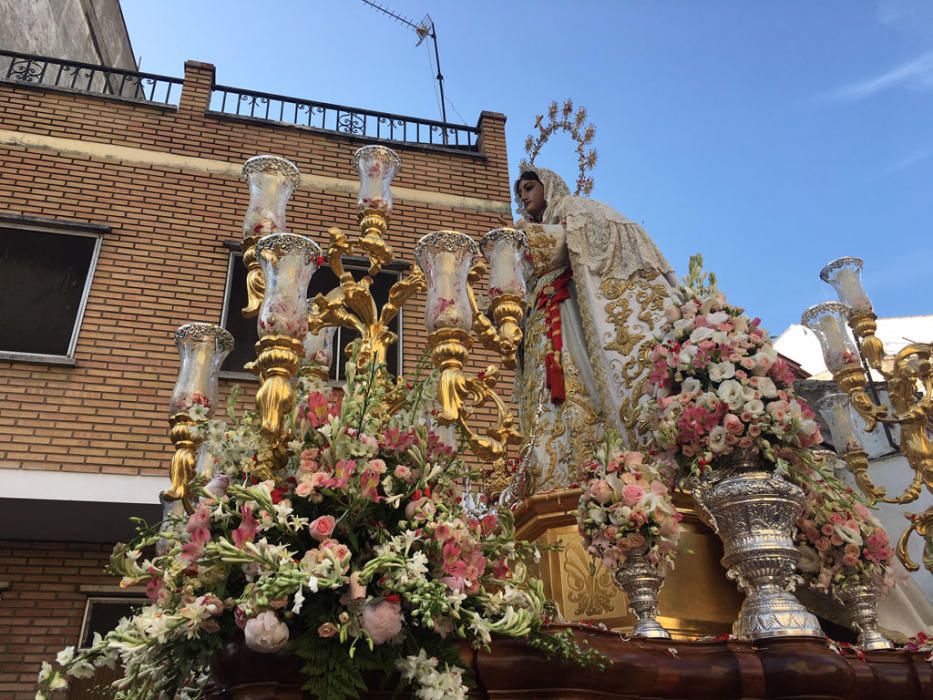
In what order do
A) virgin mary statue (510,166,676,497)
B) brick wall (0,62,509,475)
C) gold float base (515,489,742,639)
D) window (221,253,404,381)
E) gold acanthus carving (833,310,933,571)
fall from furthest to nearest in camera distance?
window (221,253,404,381) < brick wall (0,62,509,475) < gold acanthus carving (833,310,933,571) < virgin mary statue (510,166,676,497) < gold float base (515,489,742,639)

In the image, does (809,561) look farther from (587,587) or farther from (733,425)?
(587,587)

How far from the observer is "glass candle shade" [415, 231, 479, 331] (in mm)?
2791

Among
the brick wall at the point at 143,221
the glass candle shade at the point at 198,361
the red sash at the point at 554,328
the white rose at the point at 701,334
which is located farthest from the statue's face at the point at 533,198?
the brick wall at the point at 143,221

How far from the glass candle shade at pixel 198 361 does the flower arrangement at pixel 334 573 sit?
1.07 meters

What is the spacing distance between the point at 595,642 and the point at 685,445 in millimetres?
1146

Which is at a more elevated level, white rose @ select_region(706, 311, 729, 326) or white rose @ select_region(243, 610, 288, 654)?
white rose @ select_region(706, 311, 729, 326)

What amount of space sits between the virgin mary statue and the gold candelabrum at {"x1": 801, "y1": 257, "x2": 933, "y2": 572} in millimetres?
1066

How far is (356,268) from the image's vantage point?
7.92 metres

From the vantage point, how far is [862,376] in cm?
444

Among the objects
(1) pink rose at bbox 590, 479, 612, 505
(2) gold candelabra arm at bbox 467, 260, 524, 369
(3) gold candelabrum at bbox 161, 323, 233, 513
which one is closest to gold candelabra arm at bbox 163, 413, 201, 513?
(3) gold candelabrum at bbox 161, 323, 233, 513

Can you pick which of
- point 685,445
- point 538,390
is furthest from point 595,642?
point 538,390

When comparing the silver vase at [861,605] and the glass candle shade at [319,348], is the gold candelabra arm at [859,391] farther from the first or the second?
the glass candle shade at [319,348]

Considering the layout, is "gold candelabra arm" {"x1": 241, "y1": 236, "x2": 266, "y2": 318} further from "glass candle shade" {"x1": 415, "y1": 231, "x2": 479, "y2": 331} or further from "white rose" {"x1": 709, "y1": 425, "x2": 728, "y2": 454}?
"white rose" {"x1": 709, "y1": 425, "x2": 728, "y2": 454}

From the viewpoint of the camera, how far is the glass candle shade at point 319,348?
11.8ft
